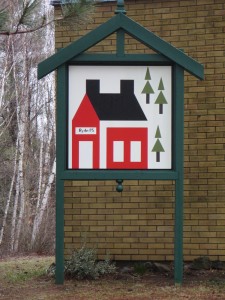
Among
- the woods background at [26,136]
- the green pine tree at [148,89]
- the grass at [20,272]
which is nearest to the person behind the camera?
the green pine tree at [148,89]

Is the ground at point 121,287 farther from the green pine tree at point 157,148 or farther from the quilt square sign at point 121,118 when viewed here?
the green pine tree at point 157,148

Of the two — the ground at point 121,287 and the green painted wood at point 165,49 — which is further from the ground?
the green painted wood at point 165,49

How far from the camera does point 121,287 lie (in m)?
7.95

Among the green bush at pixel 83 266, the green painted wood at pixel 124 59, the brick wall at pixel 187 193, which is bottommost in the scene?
the green bush at pixel 83 266

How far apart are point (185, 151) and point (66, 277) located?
2.43 meters

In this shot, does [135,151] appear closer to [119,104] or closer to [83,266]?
[119,104]

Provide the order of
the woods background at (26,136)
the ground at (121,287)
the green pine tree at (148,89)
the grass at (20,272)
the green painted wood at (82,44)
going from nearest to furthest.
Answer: the ground at (121,287) → the green painted wood at (82,44) → the green pine tree at (148,89) → the grass at (20,272) → the woods background at (26,136)

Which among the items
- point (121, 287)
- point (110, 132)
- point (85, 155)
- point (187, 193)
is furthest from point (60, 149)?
point (187, 193)

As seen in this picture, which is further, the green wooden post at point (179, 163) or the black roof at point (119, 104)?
the black roof at point (119, 104)

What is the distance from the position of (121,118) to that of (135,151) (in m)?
0.44

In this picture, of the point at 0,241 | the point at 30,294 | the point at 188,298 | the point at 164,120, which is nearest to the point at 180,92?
the point at 164,120

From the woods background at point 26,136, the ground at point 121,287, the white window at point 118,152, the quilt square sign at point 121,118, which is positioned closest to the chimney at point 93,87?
the quilt square sign at point 121,118

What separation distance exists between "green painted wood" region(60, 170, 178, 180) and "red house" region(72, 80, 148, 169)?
0.28ft

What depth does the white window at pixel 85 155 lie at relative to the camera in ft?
24.8
